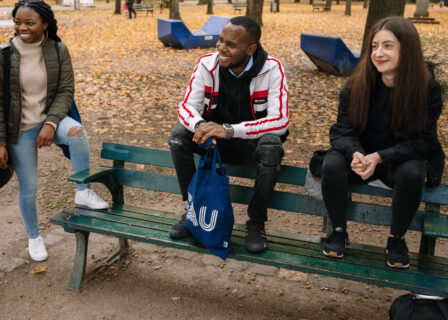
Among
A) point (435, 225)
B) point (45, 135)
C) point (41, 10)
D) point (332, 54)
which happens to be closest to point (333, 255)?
point (435, 225)

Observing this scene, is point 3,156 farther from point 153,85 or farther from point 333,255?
point 153,85

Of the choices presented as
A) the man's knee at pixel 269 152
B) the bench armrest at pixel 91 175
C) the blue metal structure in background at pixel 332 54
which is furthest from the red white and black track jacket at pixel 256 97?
the blue metal structure in background at pixel 332 54

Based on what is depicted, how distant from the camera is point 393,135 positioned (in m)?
3.11

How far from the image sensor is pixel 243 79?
11.1 feet

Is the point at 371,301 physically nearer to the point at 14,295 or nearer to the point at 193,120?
the point at 193,120

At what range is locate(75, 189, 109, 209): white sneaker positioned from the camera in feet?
12.3

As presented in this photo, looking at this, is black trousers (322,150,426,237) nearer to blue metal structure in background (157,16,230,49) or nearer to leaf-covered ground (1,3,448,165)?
leaf-covered ground (1,3,448,165)

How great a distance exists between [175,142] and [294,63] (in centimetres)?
955

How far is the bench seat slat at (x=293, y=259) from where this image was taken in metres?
2.79

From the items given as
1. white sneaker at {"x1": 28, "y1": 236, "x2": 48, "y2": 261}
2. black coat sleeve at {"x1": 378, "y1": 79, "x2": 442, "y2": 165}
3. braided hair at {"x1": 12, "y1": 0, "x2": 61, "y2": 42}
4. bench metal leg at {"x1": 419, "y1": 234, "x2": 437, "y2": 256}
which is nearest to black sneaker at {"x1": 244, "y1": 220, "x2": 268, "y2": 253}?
black coat sleeve at {"x1": 378, "y1": 79, "x2": 442, "y2": 165}

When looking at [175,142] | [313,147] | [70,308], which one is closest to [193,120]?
[175,142]

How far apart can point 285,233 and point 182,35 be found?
1151 cm

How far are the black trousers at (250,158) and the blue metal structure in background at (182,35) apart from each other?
35.4 ft

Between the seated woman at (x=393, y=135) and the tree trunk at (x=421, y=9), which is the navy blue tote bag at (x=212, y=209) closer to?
the seated woman at (x=393, y=135)
